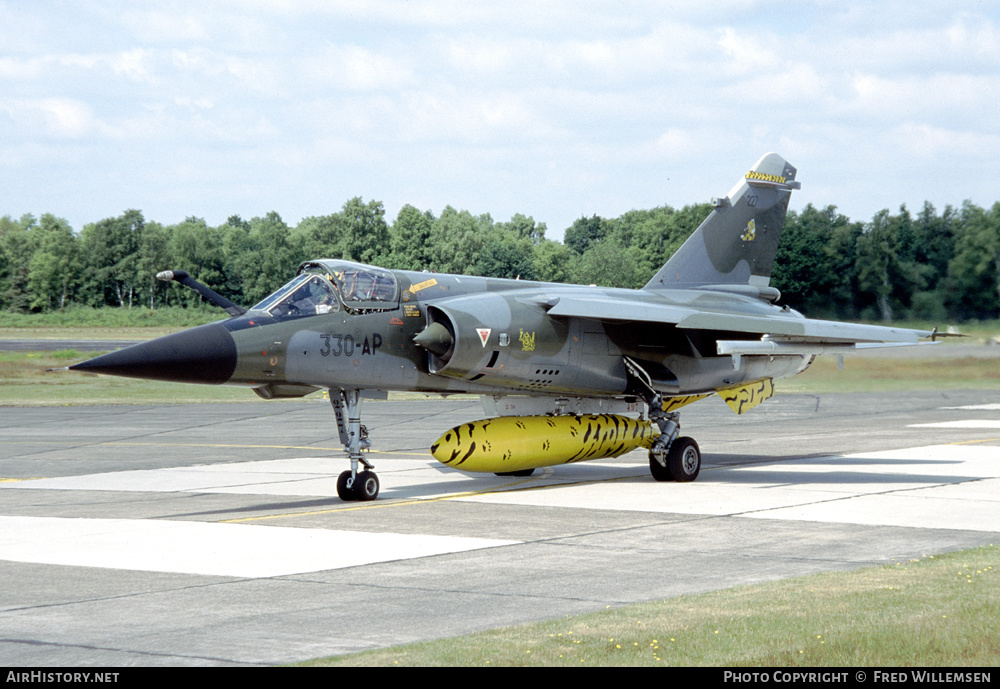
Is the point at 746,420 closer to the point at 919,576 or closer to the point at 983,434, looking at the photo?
the point at 983,434

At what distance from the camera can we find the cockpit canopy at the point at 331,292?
14.1 meters

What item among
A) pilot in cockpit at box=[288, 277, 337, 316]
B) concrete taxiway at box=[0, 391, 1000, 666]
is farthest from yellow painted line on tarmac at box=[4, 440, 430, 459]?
pilot in cockpit at box=[288, 277, 337, 316]

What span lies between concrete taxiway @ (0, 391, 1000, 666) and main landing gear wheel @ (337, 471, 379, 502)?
0.17 meters

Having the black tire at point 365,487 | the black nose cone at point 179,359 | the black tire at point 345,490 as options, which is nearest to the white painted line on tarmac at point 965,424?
the black tire at point 365,487

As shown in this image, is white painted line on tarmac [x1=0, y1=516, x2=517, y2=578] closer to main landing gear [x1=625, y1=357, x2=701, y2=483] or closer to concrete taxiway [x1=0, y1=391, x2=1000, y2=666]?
concrete taxiway [x1=0, y1=391, x2=1000, y2=666]

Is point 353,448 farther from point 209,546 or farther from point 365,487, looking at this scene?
point 209,546

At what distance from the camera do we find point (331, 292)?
1434 cm

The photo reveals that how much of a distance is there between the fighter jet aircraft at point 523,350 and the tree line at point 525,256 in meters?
7.11

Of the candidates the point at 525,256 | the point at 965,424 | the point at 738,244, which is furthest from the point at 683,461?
the point at 525,256

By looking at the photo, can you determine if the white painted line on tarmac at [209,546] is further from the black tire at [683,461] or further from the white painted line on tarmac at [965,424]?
the white painted line on tarmac at [965,424]

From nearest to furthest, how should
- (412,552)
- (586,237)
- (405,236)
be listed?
(412,552)
(405,236)
(586,237)
